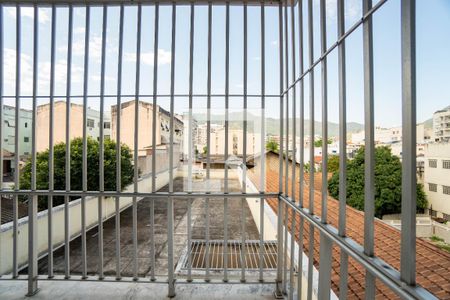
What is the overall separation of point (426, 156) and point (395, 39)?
1.58ft

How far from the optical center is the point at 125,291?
9.31 feet

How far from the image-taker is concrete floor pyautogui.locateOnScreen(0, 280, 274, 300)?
2752 millimetres

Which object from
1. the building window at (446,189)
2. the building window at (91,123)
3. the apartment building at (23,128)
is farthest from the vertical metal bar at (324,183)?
the building window at (91,123)

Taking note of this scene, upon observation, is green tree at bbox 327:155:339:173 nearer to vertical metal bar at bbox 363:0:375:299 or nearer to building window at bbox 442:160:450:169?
vertical metal bar at bbox 363:0:375:299

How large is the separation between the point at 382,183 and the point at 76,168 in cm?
763

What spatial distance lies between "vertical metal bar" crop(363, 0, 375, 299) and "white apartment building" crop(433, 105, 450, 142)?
344mm

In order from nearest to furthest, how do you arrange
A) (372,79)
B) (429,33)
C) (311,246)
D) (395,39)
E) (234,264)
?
(429,33)
(395,39)
(372,79)
(311,246)
(234,264)

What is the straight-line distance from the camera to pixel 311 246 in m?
1.96

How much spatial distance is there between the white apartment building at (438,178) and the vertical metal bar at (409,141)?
0.14 feet

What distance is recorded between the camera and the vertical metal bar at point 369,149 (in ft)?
4.01

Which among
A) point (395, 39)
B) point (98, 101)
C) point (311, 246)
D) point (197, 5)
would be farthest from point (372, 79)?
point (98, 101)

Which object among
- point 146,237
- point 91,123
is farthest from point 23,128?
point 146,237

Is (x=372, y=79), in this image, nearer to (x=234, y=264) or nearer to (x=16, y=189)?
(x=234, y=264)

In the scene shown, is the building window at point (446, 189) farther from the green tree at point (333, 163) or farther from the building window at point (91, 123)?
the building window at point (91, 123)
